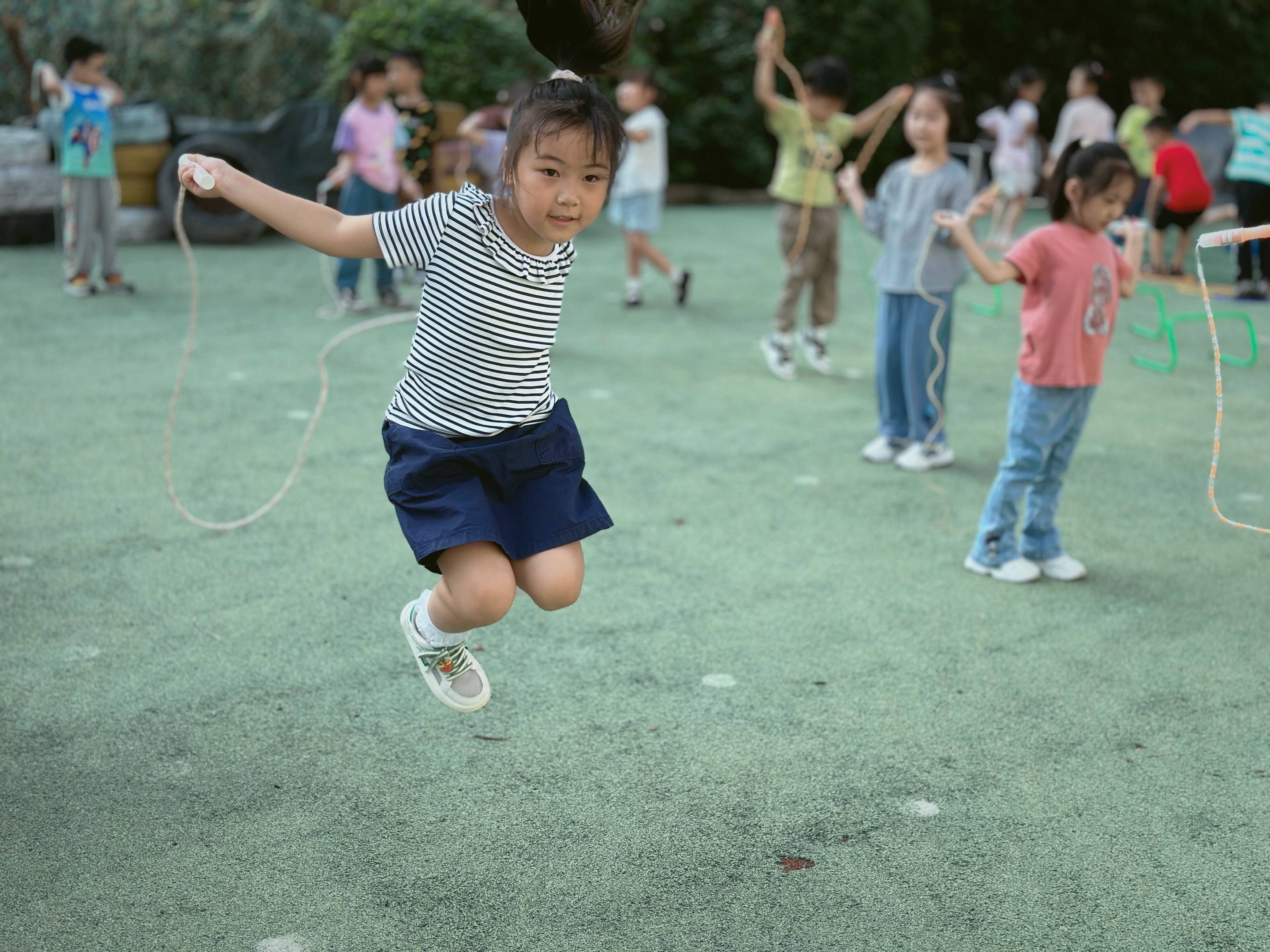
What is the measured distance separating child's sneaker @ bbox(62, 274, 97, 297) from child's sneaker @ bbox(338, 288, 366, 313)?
5.04ft

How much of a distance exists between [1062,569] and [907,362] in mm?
1286

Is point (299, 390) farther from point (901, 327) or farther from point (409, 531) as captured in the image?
point (409, 531)

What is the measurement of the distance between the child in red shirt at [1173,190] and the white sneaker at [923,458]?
4.91 metres

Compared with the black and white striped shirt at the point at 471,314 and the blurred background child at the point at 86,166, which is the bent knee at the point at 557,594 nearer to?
the black and white striped shirt at the point at 471,314

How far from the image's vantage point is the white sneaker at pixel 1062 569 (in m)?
3.77

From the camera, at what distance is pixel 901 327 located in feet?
15.9

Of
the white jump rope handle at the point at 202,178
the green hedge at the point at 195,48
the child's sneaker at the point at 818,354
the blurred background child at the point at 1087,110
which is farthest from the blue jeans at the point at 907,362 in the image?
the green hedge at the point at 195,48

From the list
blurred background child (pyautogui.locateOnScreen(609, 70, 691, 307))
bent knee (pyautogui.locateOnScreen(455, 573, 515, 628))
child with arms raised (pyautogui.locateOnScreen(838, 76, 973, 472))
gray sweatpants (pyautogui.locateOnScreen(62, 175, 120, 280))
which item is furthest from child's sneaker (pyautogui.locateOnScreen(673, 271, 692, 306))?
bent knee (pyautogui.locateOnScreen(455, 573, 515, 628))

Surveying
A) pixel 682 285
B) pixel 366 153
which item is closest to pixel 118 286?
pixel 366 153

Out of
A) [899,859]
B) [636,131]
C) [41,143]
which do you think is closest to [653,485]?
[899,859]

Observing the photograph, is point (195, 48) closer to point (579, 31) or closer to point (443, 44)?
point (443, 44)

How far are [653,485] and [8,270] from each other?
18.9 ft

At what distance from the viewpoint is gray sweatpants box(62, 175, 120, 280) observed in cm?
751

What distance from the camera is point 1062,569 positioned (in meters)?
3.78
